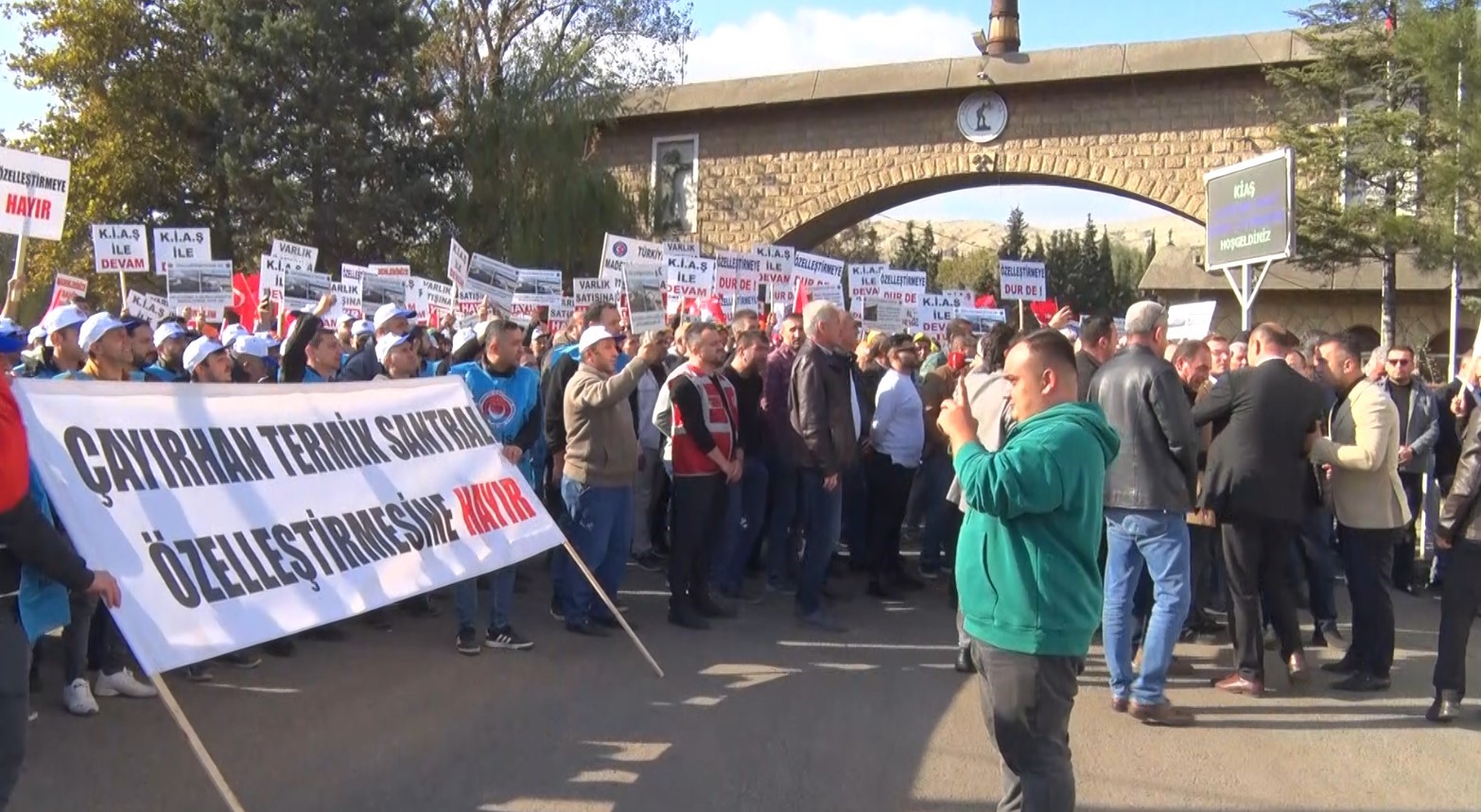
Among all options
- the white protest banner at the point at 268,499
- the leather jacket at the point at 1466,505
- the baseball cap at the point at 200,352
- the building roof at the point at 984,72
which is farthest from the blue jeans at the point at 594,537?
the building roof at the point at 984,72

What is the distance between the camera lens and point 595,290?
1513 centimetres

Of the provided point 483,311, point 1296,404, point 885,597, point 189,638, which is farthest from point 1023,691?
point 483,311

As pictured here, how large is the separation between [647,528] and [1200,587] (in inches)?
181

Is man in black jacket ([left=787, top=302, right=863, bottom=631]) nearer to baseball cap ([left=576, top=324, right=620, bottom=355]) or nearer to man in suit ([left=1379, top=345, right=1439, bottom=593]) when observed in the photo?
baseball cap ([left=576, top=324, right=620, bottom=355])

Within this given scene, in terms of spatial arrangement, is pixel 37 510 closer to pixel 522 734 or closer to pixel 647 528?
pixel 522 734

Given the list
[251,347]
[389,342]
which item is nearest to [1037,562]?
[389,342]

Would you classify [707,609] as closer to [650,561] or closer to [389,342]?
[650,561]

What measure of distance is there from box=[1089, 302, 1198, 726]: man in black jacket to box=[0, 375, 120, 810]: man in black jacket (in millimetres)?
4513

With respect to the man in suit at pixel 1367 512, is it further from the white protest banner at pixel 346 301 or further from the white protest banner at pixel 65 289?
the white protest banner at pixel 65 289

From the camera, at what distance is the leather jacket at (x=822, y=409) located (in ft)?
26.5

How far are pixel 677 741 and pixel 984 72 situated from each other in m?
24.2

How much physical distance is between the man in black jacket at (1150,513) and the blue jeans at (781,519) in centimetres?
294

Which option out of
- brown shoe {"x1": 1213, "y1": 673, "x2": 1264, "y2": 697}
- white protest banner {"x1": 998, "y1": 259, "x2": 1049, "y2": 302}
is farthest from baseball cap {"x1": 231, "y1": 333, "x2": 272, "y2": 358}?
white protest banner {"x1": 998, "y1": 259, "x2": 1049, "y2": 302}

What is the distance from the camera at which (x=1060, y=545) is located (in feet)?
12.5
